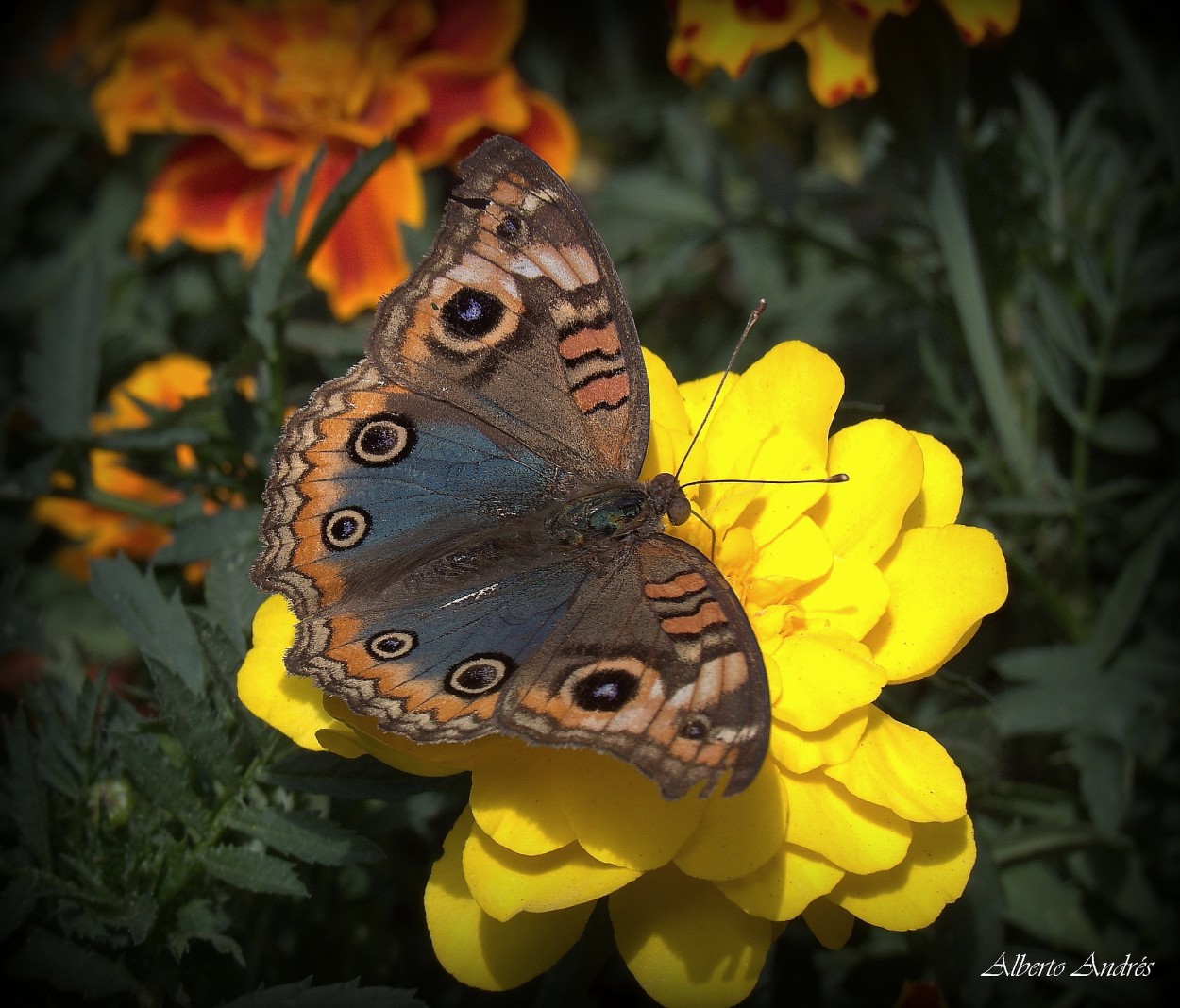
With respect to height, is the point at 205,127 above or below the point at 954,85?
below

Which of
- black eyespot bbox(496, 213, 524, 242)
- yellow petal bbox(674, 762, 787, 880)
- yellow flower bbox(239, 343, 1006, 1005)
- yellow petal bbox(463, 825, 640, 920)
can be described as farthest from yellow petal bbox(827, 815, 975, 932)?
black eyespot bbox(496, 213, 524, 242)

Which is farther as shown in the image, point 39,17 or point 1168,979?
point 39,17

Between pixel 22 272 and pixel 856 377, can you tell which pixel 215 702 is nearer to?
pixel 856 377

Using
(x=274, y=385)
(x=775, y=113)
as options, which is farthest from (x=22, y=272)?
(x=775, y=113)

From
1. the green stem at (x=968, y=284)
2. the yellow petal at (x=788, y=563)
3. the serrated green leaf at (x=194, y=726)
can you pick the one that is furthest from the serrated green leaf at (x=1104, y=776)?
the serrated green leaf at (x=194, y=726)

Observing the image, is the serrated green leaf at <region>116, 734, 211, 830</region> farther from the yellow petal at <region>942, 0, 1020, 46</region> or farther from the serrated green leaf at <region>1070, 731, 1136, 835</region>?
the yellow petal at <region>942, 0, 1020, 46</region>

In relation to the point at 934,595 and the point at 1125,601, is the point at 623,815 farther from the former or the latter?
the point at 1125,601
